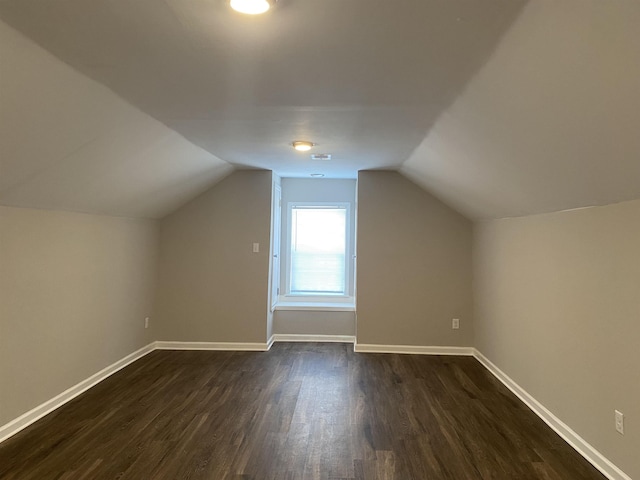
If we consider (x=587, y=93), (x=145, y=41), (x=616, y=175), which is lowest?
(x=616, y=175)

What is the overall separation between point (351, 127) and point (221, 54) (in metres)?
1.35

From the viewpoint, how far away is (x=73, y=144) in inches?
98.3

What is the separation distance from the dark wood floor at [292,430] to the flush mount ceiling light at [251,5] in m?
2.32

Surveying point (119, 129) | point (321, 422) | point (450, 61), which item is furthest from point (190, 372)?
point (450, 61)

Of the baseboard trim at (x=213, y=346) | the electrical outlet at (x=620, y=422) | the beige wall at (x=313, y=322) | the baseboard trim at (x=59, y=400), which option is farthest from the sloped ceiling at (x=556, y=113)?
the baseboard trim at (x=59, y=400)

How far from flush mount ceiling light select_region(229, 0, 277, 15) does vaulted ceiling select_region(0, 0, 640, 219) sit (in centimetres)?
5

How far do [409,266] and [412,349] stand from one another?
987 mm

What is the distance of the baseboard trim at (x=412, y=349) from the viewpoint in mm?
4965

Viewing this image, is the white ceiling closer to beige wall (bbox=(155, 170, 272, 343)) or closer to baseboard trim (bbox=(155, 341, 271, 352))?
beige wall (bbox=(155, 170, 272, 343))

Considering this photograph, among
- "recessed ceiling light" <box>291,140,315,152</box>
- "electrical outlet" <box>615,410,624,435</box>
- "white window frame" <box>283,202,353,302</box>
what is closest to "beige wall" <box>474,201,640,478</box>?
"electrical outlet" <box>615,410,624,435</box>

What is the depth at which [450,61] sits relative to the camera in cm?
194

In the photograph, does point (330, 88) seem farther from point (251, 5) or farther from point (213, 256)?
point (213, 256)

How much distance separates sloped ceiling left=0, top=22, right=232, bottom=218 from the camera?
6.19 feet

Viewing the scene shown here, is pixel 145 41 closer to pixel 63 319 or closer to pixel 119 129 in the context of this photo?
pixel 119 129
